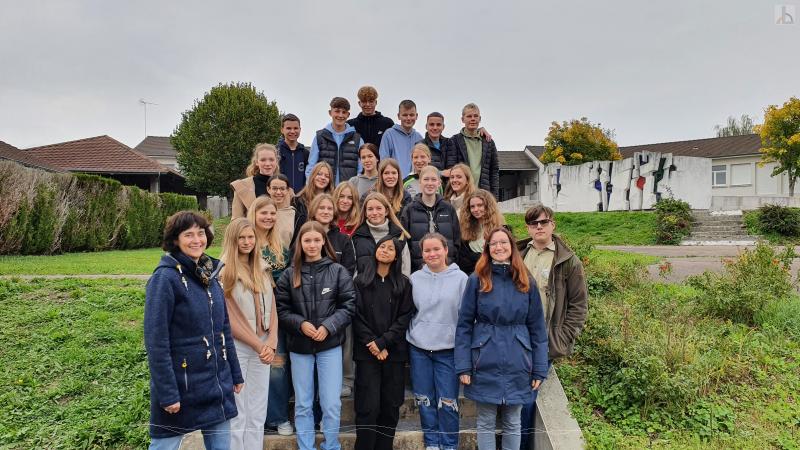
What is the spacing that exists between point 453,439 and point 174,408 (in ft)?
6.86

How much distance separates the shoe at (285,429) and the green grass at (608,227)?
15199 mm

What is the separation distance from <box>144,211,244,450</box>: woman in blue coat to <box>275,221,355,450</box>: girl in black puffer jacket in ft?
2.19

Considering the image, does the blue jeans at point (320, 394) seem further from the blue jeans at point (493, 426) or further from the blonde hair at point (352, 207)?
the blonde hair at point (352, 207)

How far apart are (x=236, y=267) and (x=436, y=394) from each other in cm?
183

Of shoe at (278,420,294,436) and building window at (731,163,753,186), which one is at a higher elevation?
building window at (731,163,753,186)

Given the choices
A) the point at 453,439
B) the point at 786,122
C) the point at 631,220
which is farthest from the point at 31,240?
the point at 786,122

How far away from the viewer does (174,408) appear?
113 inches

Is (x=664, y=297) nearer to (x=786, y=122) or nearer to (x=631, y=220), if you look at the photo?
(x=631, y=220)

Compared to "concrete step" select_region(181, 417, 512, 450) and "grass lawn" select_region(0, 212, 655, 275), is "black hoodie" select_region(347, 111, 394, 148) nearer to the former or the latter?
"concrete step" select_region(181, 417, 512, 450)

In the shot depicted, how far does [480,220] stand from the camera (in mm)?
4734

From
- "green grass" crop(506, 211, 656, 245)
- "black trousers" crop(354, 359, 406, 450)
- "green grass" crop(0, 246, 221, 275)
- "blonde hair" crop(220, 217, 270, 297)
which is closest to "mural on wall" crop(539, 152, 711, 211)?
"green grass" crop(506, 211, 656, 245)

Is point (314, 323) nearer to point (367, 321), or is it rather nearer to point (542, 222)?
point (367, 321)

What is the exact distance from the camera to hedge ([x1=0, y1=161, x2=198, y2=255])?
42.9 ft

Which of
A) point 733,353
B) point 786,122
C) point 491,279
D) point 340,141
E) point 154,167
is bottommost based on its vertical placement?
point 733,353
